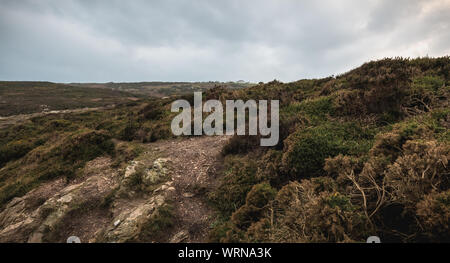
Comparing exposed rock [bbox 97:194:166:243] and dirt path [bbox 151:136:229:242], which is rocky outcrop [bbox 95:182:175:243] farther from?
dirt path [bbox 151:136:229:242]

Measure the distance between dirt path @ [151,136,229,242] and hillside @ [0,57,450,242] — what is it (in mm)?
31

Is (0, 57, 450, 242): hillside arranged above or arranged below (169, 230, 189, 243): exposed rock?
above

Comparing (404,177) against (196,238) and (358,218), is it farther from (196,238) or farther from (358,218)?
(196,238)

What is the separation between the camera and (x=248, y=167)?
18.8ft

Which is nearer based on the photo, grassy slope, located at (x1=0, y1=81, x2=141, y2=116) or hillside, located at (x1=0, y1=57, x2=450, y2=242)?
hillside, located at (x1=0, y1=57, x2=450, y2=242)

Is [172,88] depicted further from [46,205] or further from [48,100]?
[46,205]

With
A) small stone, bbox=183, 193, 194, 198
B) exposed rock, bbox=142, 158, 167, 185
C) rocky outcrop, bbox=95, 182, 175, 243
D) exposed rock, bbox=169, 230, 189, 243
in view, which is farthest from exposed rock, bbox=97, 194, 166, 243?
exposed rock, bbox=142, 158, 167, 185

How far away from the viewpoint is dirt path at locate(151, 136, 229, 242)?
464 centimetres

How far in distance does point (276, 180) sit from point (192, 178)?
2679 millimetres

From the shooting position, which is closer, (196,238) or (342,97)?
(196,238)

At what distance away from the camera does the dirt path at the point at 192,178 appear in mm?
4641

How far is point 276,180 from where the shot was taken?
5000 millimetres
